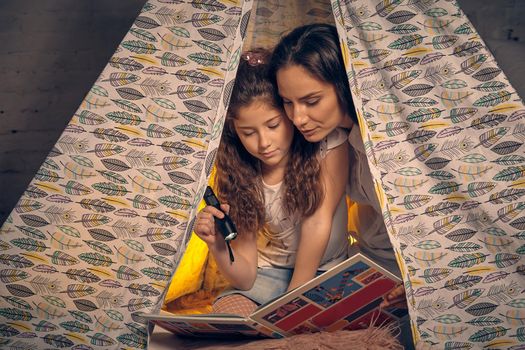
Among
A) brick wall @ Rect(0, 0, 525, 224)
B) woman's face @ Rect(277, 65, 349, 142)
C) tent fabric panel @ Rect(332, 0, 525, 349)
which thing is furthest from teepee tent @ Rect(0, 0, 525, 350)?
brick wall @ Rect(0, 0, 525, 224)

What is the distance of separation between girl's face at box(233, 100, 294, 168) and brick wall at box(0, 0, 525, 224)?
1010 millimetres

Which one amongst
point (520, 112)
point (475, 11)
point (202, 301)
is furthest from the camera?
point (475, 11)

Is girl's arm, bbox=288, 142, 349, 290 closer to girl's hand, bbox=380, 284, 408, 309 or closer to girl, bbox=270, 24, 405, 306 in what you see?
girl, bbox=270, 24, 405, 306

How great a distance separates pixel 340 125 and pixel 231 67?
31cm

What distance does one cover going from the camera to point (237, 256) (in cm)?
174

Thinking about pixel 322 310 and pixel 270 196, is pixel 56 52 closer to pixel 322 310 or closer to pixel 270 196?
pixel 270 196

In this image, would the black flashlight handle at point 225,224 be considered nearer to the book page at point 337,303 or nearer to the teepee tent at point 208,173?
the teepee tent at point 208,173

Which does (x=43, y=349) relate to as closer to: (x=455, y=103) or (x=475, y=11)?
(x=455, y=103)

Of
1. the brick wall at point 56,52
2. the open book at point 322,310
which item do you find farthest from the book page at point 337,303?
the brick wall at point 56,52

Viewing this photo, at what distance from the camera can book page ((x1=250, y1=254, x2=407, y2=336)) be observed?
1.38m

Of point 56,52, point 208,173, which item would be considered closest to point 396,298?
point 208,173

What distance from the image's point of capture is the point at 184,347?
1.62m

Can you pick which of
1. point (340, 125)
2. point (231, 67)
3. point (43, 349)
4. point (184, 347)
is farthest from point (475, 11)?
point (43, 349)

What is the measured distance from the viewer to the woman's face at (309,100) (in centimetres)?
152
